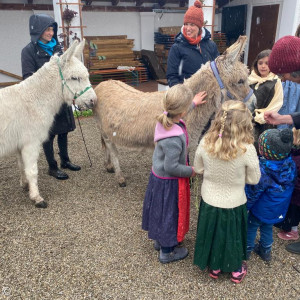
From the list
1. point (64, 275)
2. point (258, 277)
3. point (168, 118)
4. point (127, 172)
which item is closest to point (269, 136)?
point (168, 118)

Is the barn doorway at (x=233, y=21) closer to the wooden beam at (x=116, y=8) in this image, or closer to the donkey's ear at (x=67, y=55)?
the wooden beam at (x=116, y=8)

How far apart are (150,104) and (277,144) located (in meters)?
1.65

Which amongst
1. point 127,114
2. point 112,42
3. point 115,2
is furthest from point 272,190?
point 115,2

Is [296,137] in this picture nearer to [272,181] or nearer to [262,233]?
[272,181]

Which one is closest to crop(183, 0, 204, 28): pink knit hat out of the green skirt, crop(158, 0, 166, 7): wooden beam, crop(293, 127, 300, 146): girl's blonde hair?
crop(293, 127, 300, 146): girl's blonde hair

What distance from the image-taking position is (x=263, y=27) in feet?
33.0

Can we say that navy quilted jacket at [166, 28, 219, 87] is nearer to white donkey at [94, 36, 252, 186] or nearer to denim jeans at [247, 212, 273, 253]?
white donkey at [94, 36, 252, 186]

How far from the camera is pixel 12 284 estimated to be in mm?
2412

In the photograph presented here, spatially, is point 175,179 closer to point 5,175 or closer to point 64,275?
point 64,275

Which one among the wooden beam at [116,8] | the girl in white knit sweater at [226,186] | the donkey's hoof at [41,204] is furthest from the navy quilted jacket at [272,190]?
the wooden beam at [116,8]

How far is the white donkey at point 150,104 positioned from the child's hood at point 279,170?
913 millimetres

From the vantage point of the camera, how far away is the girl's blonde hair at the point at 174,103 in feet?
6.87

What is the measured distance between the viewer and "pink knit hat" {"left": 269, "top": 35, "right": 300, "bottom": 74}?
2.27 metres

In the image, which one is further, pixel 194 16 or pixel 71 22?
pixel 71 22
